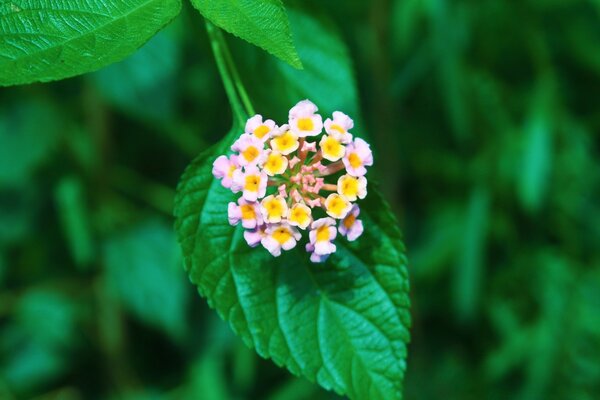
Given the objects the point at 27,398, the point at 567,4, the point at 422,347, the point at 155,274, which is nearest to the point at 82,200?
the point at 155,274

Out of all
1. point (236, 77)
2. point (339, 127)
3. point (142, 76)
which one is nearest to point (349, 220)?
point (339, 127)

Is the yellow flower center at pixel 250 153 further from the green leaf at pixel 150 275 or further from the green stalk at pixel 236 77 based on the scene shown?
the green leaf at pixel 150 275

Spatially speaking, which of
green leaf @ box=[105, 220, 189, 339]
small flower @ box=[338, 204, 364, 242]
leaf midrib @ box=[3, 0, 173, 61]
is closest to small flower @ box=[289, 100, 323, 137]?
small flower @ box=[338, 204, 364, 242]

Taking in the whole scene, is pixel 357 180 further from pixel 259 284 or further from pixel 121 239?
pixel 121 239

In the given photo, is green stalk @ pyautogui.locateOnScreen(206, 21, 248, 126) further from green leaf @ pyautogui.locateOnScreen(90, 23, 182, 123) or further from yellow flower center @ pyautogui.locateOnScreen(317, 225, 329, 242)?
green leaf @ pyautogui.locateOnScreen(90, 23, 182, 123)

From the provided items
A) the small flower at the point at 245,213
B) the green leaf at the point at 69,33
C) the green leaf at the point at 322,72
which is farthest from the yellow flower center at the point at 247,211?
the green leaf at the point at 322,72

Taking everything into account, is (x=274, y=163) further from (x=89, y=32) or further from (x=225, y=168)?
(x=89, y=32)
